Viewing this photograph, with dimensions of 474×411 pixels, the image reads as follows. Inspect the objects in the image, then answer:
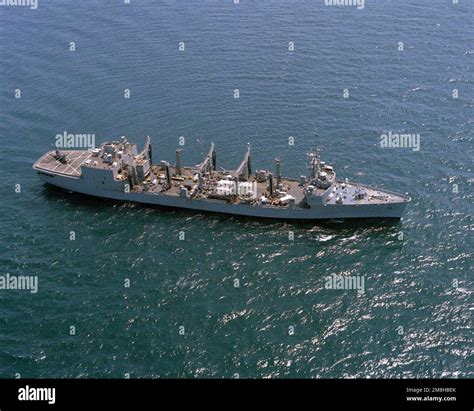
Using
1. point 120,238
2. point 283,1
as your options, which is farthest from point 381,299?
point 283,1

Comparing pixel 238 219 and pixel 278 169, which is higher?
pixel 278 169

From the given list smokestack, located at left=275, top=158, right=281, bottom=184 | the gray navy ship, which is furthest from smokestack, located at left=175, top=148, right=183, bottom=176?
smokestack, located at left=275, top=158, right=281, bottom=184

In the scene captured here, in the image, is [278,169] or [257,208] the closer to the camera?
[257,208]

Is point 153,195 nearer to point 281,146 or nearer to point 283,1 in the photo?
point 281,146

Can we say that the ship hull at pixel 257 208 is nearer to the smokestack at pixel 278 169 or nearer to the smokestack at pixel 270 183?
the smokestack at pixel 270 183

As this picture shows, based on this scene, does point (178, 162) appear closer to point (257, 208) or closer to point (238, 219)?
point (238, 219)

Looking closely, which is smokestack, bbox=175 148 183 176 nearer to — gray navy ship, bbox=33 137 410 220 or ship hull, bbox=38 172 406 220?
gray navy ship, bbox=33 137 410 220

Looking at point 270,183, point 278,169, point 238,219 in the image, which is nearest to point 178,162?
point 238,219
